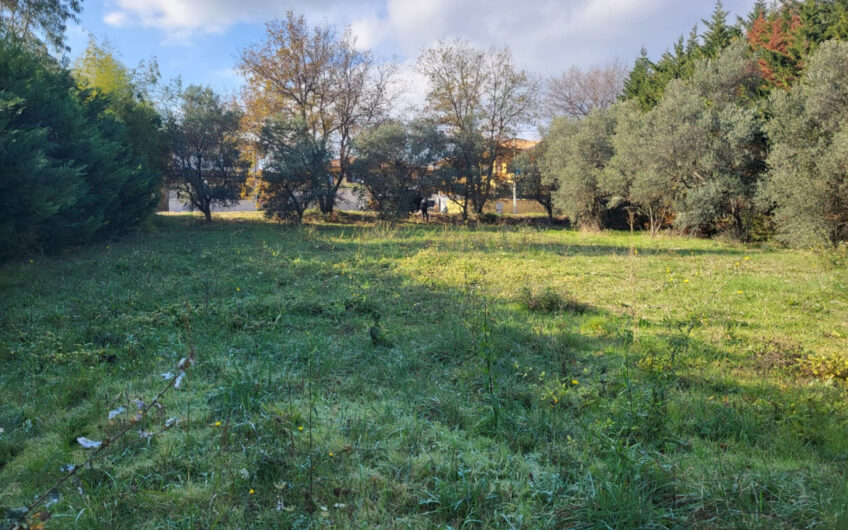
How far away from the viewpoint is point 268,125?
780 inches

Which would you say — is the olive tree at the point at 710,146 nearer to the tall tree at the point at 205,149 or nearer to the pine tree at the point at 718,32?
the pine tree at the point at 718,32

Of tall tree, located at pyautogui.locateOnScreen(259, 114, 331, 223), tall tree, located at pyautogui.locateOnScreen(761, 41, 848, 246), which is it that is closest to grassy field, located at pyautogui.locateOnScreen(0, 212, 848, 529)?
tall tree, located at pyautogui.locateOnScreen(761, 41, 848, 246)

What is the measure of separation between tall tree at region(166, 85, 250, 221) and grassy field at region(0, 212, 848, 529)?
12.8m

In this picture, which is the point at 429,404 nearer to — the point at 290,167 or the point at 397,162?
the point at 290,167

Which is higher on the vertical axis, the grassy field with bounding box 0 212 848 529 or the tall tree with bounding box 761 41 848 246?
the tall tree with bounding box 761 41 848 246

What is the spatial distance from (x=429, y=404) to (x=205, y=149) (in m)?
19.0

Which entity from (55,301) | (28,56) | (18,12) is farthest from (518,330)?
(18,12)

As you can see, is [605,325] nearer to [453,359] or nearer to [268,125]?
[453,359]

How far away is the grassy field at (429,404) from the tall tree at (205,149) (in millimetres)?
12834

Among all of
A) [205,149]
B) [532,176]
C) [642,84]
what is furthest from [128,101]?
[642,84]

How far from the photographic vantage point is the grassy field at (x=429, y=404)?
233 centimetres

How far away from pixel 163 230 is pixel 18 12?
8573mm

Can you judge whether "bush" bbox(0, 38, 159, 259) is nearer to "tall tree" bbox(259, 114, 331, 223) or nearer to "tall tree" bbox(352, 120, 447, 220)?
"tall tree" bbox(259, 114, 331, 223)

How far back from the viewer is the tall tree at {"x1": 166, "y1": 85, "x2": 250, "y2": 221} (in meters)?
19.1
